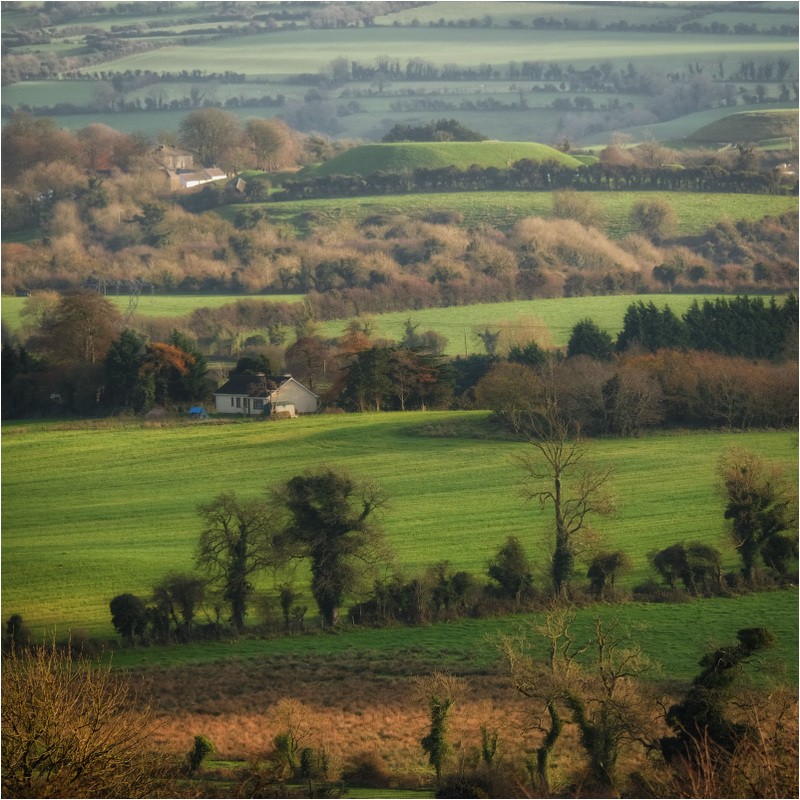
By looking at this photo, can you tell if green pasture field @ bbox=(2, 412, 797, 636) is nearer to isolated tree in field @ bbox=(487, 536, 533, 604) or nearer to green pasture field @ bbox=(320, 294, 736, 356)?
isolated tree in field @ bbox=(487, 536, 533, 604)

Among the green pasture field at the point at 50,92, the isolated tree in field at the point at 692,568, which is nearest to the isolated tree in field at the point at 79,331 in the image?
the isolated tree in field at the point at 692,568

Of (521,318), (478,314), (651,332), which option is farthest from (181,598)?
(478,314)

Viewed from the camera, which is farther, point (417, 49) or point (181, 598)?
point (417, 49)

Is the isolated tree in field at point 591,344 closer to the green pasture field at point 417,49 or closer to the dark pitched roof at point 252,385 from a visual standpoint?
the dark pitched roof at point 252,385

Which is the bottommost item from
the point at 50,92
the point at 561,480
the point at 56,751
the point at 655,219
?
the point at 56,751

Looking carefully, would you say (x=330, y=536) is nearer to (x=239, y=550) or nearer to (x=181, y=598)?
(x=239, y=550)

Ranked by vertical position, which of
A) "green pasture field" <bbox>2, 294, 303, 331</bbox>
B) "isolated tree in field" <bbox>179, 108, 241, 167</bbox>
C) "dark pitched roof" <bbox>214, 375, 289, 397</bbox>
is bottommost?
"dark pitched roof" <bbox>214, 375, 289, 397</bbox>

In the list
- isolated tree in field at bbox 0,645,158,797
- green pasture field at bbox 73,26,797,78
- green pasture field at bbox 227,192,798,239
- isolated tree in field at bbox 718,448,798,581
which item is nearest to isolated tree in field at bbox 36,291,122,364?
isolated tree in field at bbox 718,448,798,581

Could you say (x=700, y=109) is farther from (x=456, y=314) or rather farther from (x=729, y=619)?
(x=729, y=619)
